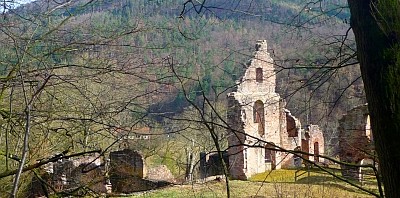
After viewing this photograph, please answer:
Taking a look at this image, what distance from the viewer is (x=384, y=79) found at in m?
2.08

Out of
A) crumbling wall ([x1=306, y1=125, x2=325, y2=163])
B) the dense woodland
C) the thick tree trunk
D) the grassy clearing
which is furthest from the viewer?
crumbling wall ([x1=306, y1=125, x2=325, y2=163])

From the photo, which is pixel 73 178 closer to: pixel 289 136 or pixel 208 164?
pixel 208 164

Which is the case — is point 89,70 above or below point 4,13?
below

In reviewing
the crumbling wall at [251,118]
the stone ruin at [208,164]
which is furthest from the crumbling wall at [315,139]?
the stone ruin at [208,164]

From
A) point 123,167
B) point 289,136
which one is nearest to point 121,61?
point 123,167

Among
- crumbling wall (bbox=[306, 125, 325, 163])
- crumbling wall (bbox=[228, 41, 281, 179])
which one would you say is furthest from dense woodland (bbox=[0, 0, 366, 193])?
crumbling wall (bbox=[306, 125, 325, 163])

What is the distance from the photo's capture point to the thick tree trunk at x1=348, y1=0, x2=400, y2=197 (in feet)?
6.73

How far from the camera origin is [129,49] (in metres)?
4.63

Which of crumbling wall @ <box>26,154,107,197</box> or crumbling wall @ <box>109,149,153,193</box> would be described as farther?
crumbling wall @ <box>109,149,153,193</box>

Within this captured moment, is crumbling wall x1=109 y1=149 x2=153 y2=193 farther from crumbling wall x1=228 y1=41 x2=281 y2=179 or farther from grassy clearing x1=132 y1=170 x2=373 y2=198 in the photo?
crumbling wall x1=228 y1=41 x2=281 y2=179

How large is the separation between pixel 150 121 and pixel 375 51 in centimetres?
256

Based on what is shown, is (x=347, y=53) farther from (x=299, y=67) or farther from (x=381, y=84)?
(x=381, y=84)

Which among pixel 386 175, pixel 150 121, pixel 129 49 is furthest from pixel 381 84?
pixel 129 49

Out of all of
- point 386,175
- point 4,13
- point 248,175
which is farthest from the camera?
point 248,175
